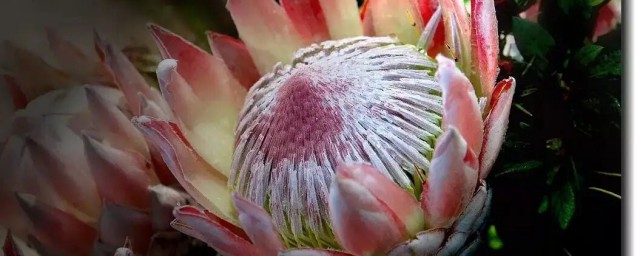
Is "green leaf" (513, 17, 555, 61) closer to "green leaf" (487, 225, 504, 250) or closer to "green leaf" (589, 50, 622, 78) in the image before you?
"green leaf" (589, 50, 622, 78)

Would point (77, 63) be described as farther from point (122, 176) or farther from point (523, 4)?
point (523, 4)

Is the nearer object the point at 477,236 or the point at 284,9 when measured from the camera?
the point at 477,236

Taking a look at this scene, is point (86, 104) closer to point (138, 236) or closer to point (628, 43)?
point (138, 236)

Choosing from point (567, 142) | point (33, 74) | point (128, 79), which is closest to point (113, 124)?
point (128, 79)

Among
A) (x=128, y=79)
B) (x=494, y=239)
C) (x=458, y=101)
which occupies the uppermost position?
(x=128, y=79)

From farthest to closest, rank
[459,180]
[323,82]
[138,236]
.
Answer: [138,236]
[323,82]
[459,180]

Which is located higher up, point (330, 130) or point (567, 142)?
point (330, 130)

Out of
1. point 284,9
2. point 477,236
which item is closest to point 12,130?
point 284,9
